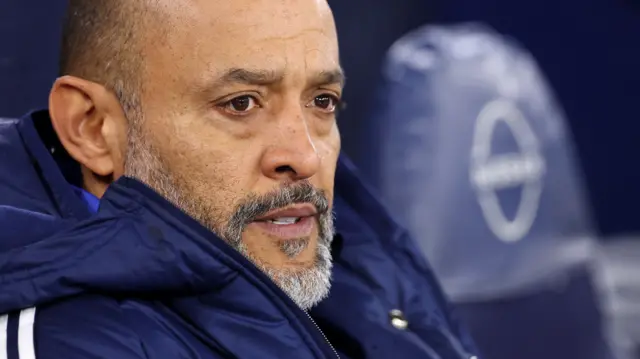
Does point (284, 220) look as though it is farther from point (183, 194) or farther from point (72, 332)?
point (72, 332)

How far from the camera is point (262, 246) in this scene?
1391mm

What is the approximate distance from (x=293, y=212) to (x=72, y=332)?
305mm

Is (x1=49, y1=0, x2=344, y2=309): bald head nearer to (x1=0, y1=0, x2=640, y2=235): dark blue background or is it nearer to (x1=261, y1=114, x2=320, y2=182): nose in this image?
(x1=261, y1=114, x2=320, y2=182): nose

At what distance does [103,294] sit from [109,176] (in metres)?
0.22

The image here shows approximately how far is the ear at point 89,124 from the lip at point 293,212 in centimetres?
20

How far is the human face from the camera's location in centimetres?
139

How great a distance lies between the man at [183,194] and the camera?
1264 mm

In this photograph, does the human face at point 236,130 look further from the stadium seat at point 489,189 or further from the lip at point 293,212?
the stadium seat at point 489,189

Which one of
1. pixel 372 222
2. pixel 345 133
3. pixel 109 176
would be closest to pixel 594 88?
pixel 345 133

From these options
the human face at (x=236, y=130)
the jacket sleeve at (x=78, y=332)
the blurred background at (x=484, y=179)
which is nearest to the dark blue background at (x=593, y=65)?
the blurred background at (x=484, y=179)

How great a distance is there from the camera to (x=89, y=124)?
1.45 metres

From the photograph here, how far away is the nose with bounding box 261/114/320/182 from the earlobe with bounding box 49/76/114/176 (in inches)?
8.1

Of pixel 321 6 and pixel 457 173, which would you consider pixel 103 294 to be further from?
pixel 457 173

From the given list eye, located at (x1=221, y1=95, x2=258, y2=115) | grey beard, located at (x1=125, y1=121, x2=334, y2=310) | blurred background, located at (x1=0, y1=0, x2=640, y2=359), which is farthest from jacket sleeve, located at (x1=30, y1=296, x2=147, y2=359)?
blurred background, located at (x1=0, y1=0, x2=640, y2=359)
